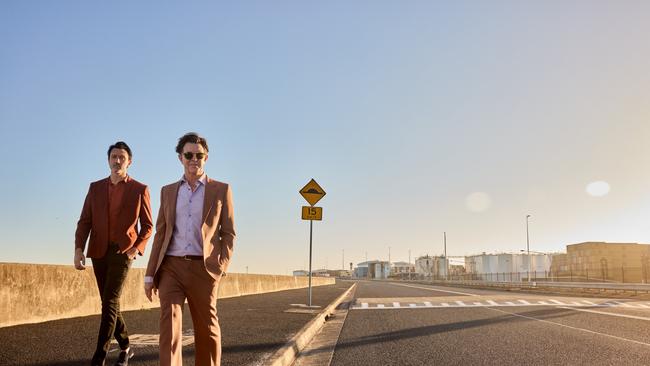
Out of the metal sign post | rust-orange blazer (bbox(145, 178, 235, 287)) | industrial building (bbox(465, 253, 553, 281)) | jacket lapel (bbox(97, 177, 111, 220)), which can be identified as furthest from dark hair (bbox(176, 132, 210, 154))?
industrial building (bbox(465, 253, 553, 281))

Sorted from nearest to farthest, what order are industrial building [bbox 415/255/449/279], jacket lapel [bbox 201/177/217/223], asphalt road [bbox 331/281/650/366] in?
jacket lapel [bbox 201/177/217/223] < asphalt road [bbox 331/281/650/366] < industrial building [bbox 415/255/449/279]

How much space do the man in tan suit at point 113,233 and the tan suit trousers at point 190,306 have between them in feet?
3.41

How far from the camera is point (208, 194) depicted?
414 cm

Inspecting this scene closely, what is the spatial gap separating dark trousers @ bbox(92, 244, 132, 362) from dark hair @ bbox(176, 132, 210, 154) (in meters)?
1.29

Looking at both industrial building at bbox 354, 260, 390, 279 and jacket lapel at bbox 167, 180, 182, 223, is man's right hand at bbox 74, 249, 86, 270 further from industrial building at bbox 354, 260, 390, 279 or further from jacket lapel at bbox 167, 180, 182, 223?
industrial building at bbox 354, 260, 390, 279

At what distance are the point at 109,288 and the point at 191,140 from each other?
166 centimetres

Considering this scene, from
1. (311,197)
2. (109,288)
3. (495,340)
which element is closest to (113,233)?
(109,288)

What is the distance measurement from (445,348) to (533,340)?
69.8 inches

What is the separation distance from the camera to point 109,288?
4.79 metres

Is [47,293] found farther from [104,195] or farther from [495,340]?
[495,340]

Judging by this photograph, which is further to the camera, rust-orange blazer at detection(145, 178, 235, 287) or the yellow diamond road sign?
the yellow diamond road sign

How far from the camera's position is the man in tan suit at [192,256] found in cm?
396

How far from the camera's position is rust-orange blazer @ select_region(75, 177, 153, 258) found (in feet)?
16.1

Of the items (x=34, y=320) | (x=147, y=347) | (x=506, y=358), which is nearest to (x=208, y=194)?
(x=147, y=347)
